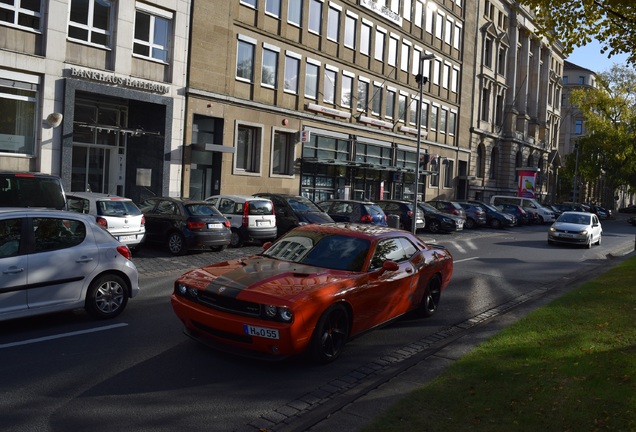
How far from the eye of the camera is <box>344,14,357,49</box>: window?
113 feet

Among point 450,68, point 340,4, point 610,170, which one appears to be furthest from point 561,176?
point 340,4

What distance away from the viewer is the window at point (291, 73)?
3014 cm

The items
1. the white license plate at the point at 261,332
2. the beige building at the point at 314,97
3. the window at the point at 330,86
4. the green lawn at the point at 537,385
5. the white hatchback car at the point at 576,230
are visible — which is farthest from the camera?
the window at the point at 330,86

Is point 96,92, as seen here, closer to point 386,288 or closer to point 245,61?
point 245,61

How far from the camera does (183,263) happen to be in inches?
582

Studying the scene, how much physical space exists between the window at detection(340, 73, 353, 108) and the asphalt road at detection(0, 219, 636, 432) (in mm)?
25167

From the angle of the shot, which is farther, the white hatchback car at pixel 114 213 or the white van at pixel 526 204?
the white van at pixel 526 204

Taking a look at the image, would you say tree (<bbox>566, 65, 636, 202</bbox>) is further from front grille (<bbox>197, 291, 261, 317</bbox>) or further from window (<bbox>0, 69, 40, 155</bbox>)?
front grille (<bbox>197, 291, 261, 317</bbox>)

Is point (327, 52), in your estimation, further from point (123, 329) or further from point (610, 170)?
point (610, 170)

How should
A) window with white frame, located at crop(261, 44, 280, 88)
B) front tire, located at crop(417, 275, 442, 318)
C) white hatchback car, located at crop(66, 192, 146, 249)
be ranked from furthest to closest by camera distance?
1. window with white frame, located at crop(261, 44, 280, 88)
2. white hatchback car, located at crop(66, 192, 146, 249)
3. front tire, located at crop(417, 275, 442, 318)

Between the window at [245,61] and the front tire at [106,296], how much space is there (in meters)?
19.9

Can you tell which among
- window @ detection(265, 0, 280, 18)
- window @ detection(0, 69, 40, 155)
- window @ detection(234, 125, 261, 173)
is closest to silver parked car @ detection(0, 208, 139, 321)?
window @ detection(0, 69, 40, 155)

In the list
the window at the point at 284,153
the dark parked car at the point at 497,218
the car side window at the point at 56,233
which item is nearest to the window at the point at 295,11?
the window at the point at 284,153

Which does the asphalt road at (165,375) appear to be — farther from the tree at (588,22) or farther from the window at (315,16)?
the window at (315,16)
